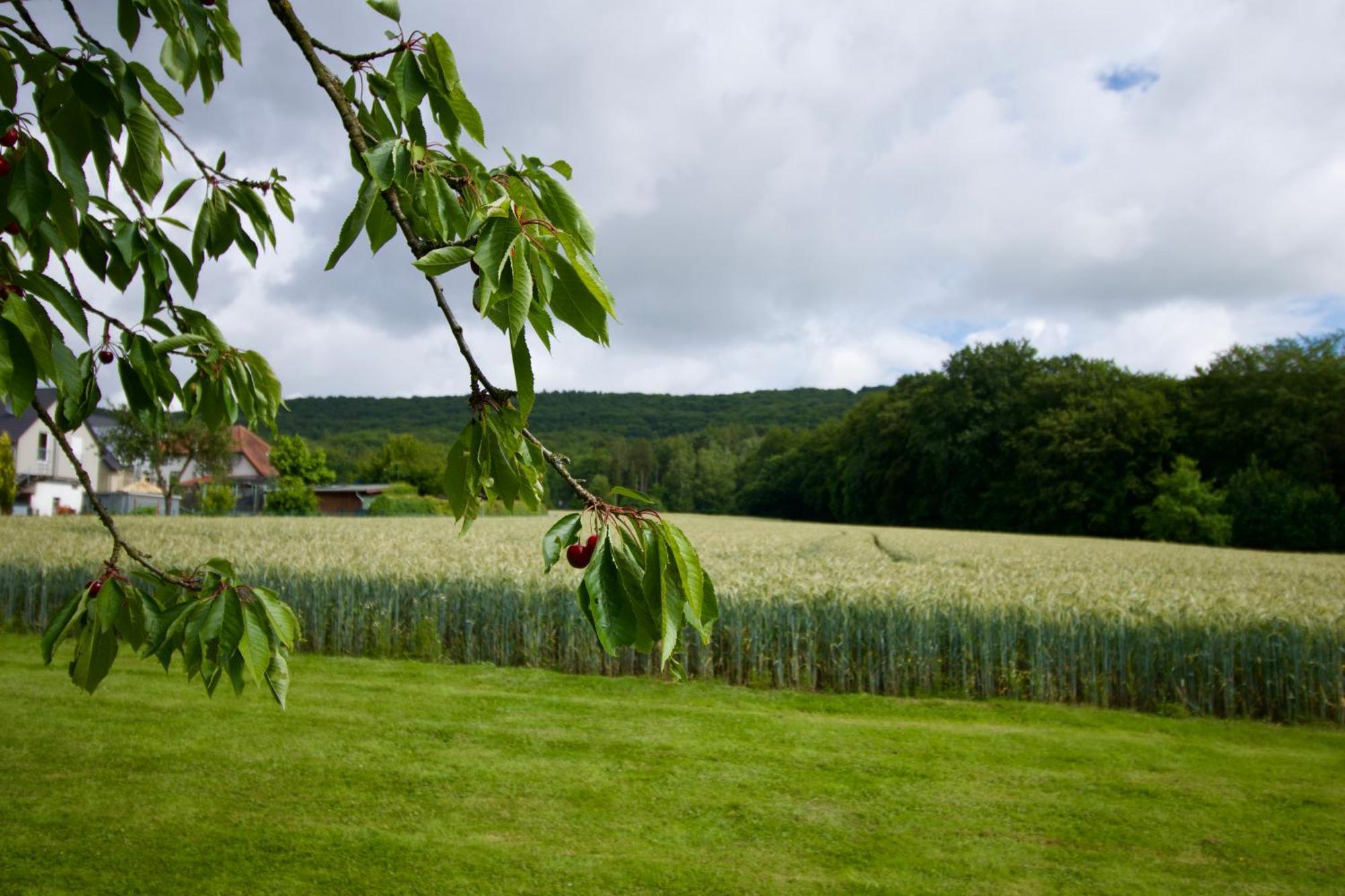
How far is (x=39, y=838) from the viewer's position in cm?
444

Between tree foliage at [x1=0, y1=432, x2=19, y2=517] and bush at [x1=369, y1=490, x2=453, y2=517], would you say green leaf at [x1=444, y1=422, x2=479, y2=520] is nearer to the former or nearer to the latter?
tree foliage at [x1=0, y1=432, x2=19, y2=517]

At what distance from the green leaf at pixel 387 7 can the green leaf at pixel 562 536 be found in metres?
0.99

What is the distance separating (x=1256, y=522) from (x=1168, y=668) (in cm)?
3439

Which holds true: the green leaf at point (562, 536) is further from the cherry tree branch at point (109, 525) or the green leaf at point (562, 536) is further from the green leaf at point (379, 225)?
the cherry tree branch at point (109, 525)

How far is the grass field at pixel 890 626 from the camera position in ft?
27.5

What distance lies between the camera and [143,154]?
2.03m

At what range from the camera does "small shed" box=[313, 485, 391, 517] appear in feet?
217

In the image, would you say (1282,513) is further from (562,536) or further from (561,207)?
(561,207)

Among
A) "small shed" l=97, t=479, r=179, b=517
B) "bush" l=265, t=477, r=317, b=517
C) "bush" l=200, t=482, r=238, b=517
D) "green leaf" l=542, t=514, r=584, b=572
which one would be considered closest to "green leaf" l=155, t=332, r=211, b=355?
"green leaf" l=542, t=514, r=584, b=572

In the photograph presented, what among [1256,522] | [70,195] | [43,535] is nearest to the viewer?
[70,195]

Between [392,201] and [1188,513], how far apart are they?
4310 cm

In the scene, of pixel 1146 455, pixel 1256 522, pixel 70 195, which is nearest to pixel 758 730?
pixel 70 195

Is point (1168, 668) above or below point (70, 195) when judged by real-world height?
below

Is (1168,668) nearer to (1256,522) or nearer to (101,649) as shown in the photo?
(101,649)
